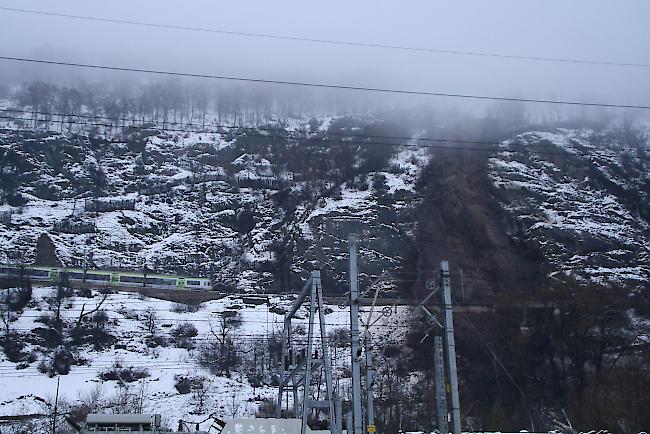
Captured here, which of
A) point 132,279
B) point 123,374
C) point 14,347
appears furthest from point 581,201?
point 14,347

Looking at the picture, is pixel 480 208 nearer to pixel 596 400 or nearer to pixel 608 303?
pixel 608 303

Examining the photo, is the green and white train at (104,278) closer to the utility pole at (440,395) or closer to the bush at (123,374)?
the bush at (123,374)

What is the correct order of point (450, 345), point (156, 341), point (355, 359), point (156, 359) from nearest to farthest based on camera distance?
point (450, 345), point (355, 359), point (156, 359), point (156, 341)

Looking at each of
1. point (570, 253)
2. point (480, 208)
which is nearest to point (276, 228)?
point (480, 208)

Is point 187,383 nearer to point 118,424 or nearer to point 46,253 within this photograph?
point 118,424

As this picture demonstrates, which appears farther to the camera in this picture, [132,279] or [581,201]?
[581,201]

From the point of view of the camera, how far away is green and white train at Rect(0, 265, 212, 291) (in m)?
117

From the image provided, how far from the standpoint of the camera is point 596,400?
6356 centimetres

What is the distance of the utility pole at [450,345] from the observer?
26.6 metres

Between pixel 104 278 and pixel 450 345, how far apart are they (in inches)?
3975

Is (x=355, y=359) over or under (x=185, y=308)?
under

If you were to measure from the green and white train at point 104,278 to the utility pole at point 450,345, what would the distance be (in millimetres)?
96806

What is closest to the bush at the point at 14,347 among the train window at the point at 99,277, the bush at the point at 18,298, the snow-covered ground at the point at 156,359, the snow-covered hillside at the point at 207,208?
the snow-covered ground at the point at 156,359

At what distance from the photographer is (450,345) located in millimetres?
27422
